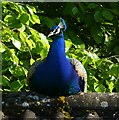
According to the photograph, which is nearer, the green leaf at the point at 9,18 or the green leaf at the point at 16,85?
the green leaf at the point at 9,18

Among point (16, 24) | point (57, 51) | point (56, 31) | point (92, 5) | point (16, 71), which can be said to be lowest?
point (16, 71)

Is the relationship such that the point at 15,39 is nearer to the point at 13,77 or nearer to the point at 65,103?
the point at 13,77

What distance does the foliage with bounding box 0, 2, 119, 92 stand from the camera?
12.3ft

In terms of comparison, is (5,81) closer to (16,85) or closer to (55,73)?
(16,85)

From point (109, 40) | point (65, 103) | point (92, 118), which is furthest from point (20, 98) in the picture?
point (109, 40)

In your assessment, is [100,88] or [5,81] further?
[100,88]

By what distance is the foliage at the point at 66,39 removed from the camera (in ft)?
12.3

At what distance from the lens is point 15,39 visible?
11.5 feet

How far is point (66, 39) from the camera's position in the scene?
14.3 ft

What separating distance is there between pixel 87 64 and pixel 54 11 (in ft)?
3.37

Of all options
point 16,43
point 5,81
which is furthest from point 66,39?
point 16,43

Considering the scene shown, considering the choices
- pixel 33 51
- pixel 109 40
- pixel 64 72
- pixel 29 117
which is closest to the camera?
pixel 29 117

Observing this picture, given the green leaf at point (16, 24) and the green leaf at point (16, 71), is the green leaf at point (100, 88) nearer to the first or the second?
the green leaf at point (16, 71)

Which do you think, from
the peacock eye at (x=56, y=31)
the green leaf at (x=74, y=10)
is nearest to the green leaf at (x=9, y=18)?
the green leaf at (x=74, y=10)
